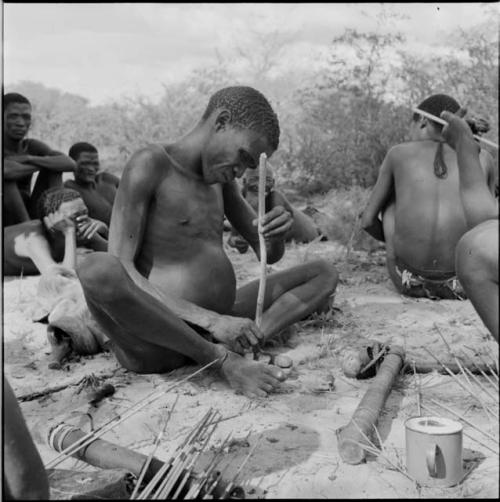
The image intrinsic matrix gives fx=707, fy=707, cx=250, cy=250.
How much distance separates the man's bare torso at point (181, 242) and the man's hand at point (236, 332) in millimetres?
212

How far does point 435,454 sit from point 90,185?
190 inches

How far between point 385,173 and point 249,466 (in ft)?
9.24

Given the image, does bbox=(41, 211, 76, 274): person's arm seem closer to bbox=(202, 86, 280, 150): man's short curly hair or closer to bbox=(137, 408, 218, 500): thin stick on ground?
bbox=(202, 86, 280, 150): man's short curly hair

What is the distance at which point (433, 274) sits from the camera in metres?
4.43

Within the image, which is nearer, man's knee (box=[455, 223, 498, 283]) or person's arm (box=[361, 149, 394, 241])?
man's knee (box=[455, 223, 498, 283])

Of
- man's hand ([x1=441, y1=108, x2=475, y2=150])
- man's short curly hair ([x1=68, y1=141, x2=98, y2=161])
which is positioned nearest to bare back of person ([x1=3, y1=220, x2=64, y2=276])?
man's short curly hair ([x1=68, y1=141, x2=98, y2=161])

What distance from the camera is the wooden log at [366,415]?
2264 millimetres

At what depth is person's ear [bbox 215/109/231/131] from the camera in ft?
10.00

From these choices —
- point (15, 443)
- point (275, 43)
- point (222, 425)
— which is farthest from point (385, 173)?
point (275, 43)

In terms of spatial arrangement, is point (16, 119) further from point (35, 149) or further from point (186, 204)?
point (186, 204)

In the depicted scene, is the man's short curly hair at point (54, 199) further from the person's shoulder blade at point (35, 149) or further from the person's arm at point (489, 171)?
the person's arm at point (489, 171)

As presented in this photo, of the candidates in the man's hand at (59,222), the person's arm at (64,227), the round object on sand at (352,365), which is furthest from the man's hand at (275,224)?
the man's hand at (59,222)

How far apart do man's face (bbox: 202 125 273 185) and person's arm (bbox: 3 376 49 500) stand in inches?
69.1

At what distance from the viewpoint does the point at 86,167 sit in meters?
6.21
